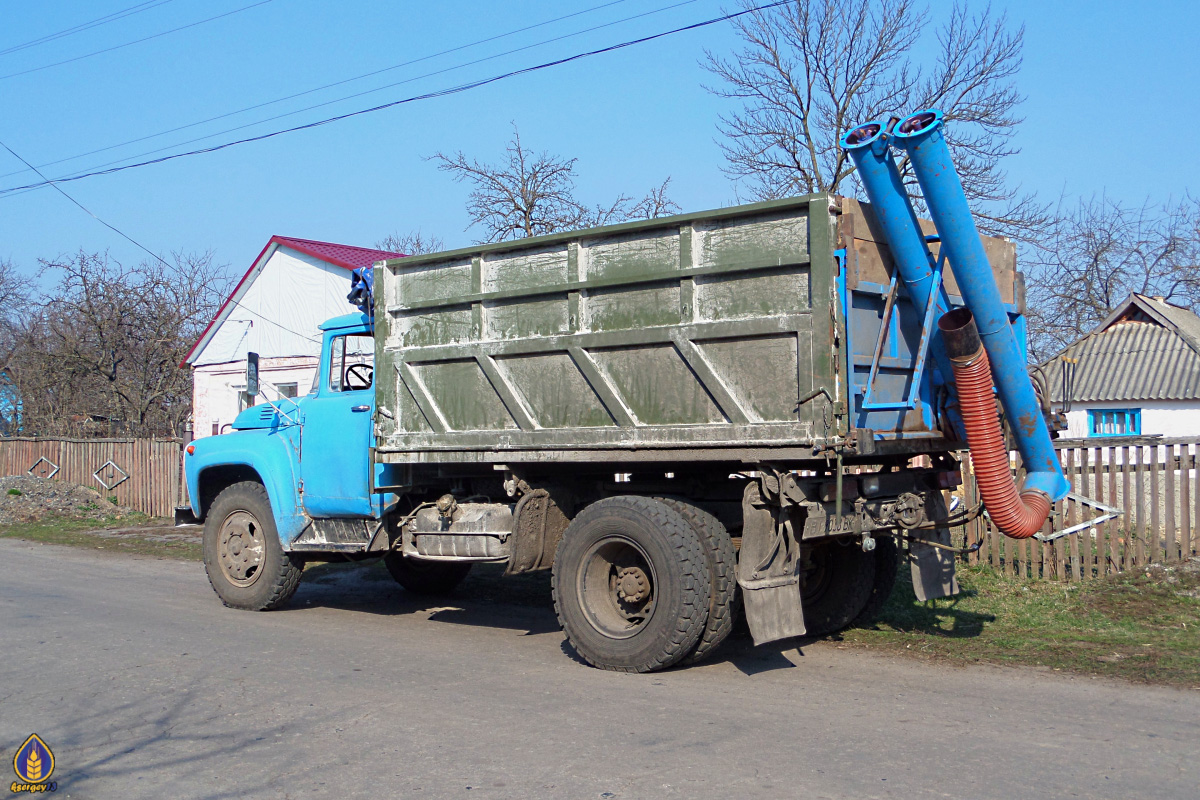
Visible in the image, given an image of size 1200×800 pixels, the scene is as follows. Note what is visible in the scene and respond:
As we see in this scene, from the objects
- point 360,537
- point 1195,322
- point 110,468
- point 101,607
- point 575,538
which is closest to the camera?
point 575,538

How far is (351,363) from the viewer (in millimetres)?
9086

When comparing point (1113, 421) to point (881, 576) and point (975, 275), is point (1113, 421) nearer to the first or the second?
point (881, 576)

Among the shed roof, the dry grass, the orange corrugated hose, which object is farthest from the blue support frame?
the shed roof

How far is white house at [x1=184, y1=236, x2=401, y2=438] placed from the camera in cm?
2334

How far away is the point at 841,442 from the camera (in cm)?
591

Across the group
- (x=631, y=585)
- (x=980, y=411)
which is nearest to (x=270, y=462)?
(x=631, y=585)

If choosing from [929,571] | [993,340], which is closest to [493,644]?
[929,571]

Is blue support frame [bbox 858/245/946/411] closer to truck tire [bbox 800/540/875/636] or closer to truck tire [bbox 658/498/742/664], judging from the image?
truck tire [bbox 658/498/742/664]

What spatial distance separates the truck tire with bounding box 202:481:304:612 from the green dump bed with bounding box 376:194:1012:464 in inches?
65.3

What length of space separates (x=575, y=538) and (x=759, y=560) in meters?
1.37

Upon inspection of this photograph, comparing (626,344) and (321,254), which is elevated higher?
(321,254)

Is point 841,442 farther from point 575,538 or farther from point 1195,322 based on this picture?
point 1195,322

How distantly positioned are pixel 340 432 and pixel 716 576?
12.5 ft

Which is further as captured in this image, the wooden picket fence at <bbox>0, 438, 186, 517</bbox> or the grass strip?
the wooden picket fence at <bbox>0, 438, 186, 517</bbox>
